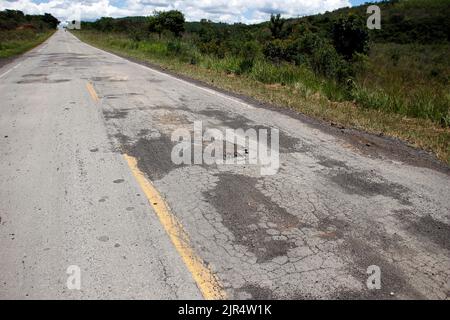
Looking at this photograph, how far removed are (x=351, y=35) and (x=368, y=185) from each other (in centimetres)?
4205

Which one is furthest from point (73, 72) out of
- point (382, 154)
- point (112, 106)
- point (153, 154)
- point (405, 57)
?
point (405, 57)

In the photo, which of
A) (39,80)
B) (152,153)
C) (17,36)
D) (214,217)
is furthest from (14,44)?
(214,217)

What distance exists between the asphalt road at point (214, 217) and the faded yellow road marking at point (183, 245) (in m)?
0.01

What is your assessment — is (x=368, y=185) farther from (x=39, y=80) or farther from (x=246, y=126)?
(x=39, y=80)

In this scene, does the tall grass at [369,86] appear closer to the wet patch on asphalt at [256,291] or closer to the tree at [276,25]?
the wet patch on asphalt at [256,291]

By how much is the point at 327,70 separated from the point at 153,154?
12.6m

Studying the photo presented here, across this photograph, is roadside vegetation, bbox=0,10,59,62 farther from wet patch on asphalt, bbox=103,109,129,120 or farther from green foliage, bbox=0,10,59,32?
wet patch on asphalt, bbox=103,109,129,120

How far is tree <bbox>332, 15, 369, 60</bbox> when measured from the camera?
4203 cm

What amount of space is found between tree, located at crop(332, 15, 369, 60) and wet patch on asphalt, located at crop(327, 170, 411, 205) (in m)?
39.2

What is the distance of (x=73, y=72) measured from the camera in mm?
16141

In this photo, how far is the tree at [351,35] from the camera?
138 feet

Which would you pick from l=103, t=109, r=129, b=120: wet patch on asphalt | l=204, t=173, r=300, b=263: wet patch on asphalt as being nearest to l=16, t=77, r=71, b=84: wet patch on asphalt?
l=103, t=109, r=129, b=120: wet patch on asphalt

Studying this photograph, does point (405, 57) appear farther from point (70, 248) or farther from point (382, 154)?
point (70, 248)
